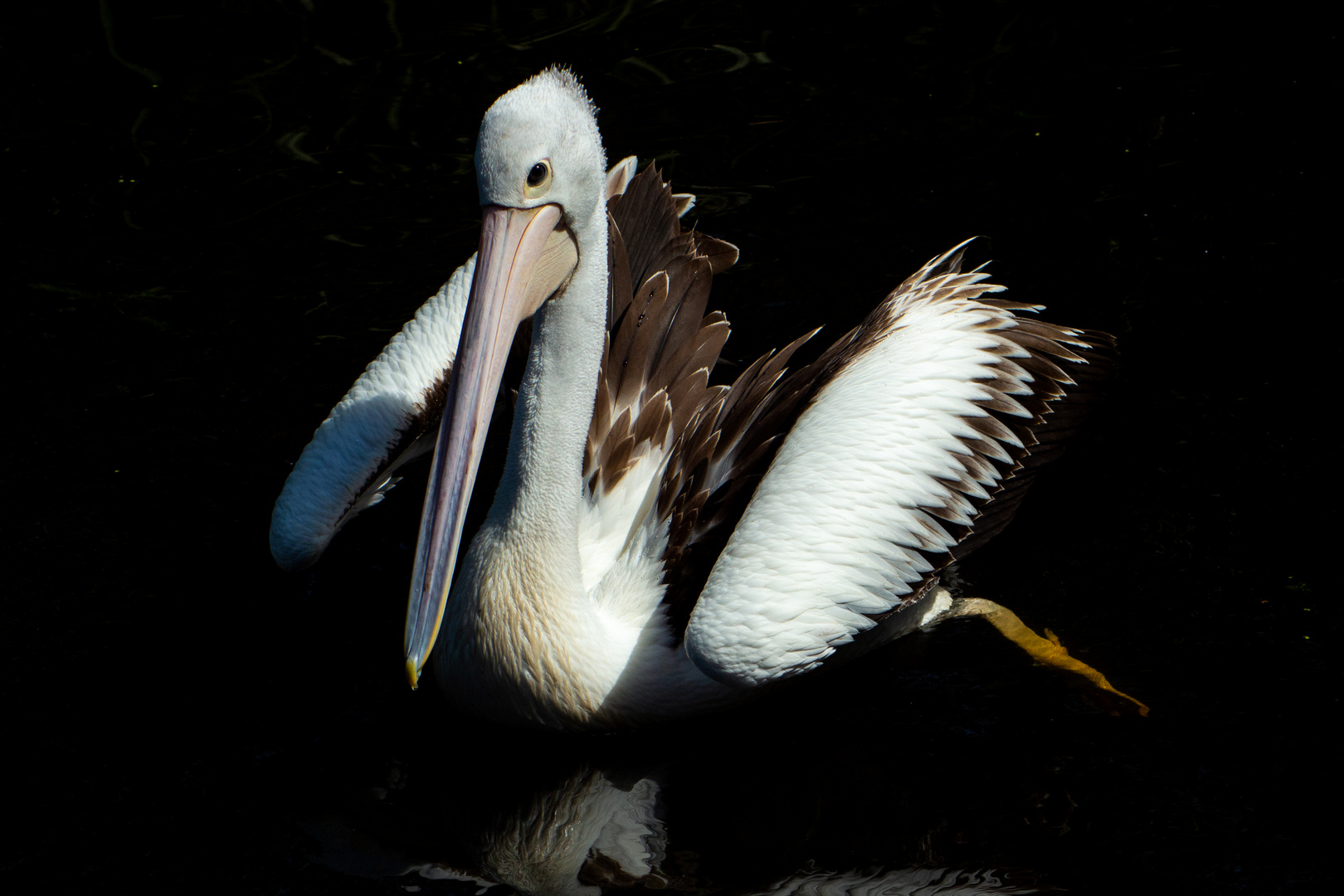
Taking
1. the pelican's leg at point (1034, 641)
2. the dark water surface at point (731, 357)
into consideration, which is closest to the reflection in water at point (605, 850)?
the dark water surface at point (731, 357)

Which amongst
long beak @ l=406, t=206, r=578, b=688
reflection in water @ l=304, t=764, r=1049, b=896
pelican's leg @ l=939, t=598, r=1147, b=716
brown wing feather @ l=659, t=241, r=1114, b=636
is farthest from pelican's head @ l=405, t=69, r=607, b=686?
pelican's leg @ l=939, t=598, r=1147, b=716

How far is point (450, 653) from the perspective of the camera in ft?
10.1

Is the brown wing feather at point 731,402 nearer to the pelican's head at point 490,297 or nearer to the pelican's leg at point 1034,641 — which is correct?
the pelican's leg at point 1034,641

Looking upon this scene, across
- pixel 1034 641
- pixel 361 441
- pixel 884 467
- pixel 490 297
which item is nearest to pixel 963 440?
pixel 884 467

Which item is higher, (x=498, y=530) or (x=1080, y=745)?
(x=498, y=530)

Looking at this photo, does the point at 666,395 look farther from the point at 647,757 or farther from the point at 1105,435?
the point at 1105,435

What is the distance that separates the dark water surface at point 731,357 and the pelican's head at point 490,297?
698 millimetres

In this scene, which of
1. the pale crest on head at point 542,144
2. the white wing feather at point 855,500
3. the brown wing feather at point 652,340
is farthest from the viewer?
the brown wing feather at point 652,340

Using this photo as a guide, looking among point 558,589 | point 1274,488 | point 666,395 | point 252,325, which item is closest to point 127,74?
point 252,325

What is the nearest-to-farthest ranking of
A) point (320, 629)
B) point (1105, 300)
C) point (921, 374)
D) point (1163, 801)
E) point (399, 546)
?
point (1163, 801) → point (921, 374) → point (320, 629) → point (399, 546) → point (1105, 300)

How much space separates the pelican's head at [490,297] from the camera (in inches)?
104

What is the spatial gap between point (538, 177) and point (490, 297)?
0.26 m

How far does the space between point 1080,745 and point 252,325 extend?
336cm

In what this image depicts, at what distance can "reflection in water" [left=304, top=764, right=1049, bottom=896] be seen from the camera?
2748mm
